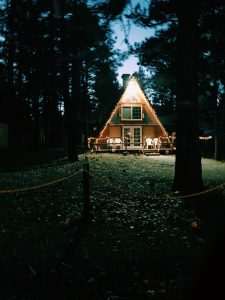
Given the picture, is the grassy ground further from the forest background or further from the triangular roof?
the triangular roof

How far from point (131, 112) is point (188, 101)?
2437 centimetres

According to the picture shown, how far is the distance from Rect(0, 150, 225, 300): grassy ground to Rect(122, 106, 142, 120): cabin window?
24.3 meters

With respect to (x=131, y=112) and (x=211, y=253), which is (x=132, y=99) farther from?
(x=211, y=253)

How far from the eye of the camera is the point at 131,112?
34.1 m

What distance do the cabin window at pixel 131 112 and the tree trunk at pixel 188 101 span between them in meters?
24.0

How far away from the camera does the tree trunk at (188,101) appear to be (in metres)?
9.82

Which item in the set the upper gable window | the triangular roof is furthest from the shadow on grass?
the upper gable window

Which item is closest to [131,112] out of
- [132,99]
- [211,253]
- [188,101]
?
[132,99]

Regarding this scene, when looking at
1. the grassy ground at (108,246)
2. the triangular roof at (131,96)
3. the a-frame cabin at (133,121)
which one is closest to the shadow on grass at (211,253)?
the grassy ground at (108,246)

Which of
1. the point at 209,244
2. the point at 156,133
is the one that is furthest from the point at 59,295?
the point at 156,133

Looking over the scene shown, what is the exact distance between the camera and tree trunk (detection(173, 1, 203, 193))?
982 cm

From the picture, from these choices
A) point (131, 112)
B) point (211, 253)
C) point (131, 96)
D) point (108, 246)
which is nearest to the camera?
point (211, 253)

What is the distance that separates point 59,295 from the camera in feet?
13.6

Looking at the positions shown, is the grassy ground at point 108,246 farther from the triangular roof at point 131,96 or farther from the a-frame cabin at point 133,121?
the a-frame cabin at point 133,121
